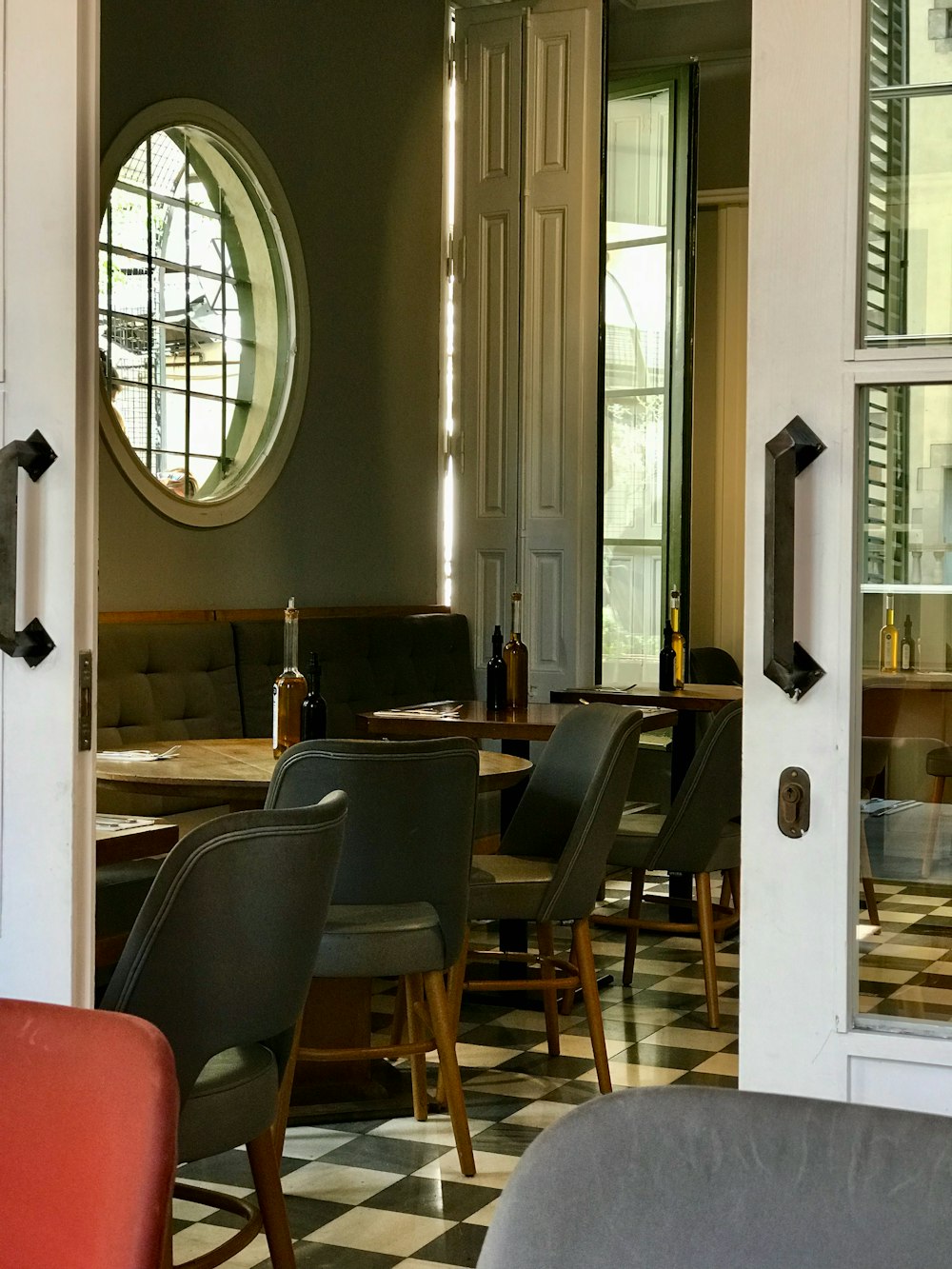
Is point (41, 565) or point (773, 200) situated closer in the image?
point (773, 200)

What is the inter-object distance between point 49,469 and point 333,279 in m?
5.07

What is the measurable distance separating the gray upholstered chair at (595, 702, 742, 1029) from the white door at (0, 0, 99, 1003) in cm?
Result: 275

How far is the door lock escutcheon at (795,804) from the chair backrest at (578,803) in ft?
6.75

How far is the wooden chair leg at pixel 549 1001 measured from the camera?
4.33 metres

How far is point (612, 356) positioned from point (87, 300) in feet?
19.6

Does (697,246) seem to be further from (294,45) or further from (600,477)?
(294,45)

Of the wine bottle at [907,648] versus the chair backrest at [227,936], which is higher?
Result: the wine bottle at [907,648]

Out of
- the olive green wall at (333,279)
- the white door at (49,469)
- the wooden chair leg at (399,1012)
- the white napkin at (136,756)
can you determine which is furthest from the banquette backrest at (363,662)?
the white door at (49,469)

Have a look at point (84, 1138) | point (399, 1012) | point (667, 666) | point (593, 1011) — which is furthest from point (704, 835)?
point (84, 1138)

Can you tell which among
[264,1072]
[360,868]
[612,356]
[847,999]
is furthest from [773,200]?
[612,356]

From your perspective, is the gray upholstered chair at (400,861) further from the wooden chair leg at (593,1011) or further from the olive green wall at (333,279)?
the olive green wall at (333,279)

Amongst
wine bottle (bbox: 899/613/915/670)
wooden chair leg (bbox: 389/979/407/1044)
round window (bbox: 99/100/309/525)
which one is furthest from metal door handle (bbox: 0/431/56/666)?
round window (bbox: 99/100/309/525)

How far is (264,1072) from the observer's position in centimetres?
246

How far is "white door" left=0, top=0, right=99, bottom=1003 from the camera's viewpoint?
2.17 metres
